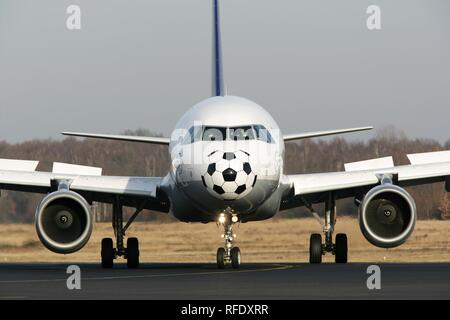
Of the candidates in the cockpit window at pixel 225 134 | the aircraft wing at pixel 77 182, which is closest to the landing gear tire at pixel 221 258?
the cockpit window at pixel 225 134

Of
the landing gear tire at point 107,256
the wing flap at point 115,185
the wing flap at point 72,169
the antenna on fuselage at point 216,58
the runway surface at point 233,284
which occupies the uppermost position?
the antenna on fuselage at point 216,58

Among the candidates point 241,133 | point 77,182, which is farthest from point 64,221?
point 241,133

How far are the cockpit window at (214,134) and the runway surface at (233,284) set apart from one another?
2.71 meters

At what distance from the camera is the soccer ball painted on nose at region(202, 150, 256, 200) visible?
2467 cm

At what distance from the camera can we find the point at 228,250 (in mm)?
27016

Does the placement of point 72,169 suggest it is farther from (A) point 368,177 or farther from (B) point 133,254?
(A) point 368,177

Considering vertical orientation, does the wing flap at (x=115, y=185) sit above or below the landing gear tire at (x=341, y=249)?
above

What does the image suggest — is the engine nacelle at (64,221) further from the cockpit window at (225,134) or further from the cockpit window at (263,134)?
the cockpit window at (263,134)

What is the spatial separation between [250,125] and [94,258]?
55.9 feet

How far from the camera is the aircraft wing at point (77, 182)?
1169 inches

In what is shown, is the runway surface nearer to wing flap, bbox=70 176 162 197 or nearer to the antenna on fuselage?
wing flap, bbox=70 176 162 197

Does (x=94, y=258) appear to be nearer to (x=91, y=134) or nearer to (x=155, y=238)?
(x=155, y=238)

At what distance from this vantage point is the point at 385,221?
2770 centimetres
